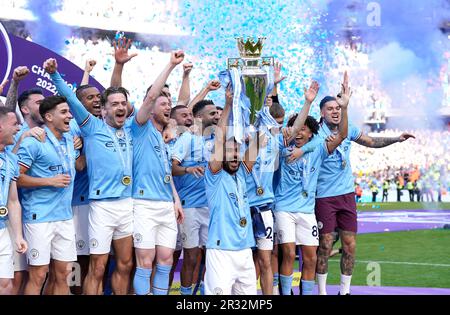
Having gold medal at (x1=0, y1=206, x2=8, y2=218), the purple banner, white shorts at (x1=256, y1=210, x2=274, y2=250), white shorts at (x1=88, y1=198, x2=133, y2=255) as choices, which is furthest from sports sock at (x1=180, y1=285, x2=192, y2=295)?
the purple banner

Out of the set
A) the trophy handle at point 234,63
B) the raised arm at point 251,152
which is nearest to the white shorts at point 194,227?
the raised arm at point 251,152

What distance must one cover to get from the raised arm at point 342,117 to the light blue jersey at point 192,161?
114 cm

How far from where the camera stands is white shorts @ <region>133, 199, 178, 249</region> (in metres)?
6.56

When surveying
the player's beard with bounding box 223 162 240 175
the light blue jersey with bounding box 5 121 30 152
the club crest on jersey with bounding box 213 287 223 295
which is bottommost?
the club crest on jersey with bounding box 213 287 223 295

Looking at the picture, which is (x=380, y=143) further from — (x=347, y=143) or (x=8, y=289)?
(x=8, y=289)

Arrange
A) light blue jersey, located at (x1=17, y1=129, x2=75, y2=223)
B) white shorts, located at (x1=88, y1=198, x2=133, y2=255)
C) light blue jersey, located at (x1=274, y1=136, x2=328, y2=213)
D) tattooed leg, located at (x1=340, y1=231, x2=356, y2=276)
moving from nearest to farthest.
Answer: light blue jersey, located at (x1=17, y1=129, x2=75, y2=223) < white shorts, located at (x1=88, y1=198, x2=133, y2=255) < light blue jersey, located at (x1=274, y1=136, x2=328, y2=213) < tattooed leg, located at (x1=340, y1=231, x2=356, y2=276)

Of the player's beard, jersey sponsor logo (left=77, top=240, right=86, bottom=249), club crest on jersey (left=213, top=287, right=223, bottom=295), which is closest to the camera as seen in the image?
club crest on jersey (left=213, top=287, right=223, bottom=295)

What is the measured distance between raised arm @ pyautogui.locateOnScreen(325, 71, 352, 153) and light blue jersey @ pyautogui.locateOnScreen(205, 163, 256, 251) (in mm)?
1624

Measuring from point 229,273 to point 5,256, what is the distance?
1.50 m

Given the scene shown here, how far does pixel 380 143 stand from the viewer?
319 inches

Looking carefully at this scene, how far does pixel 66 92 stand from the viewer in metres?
6.22

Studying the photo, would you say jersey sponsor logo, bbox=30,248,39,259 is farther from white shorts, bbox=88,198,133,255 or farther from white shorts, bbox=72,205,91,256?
white shorts, bbox=72,205,91,256

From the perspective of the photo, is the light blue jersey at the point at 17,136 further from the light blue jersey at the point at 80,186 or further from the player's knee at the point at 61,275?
the player's knee at the point at 61,275

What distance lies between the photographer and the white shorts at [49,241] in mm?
5984
